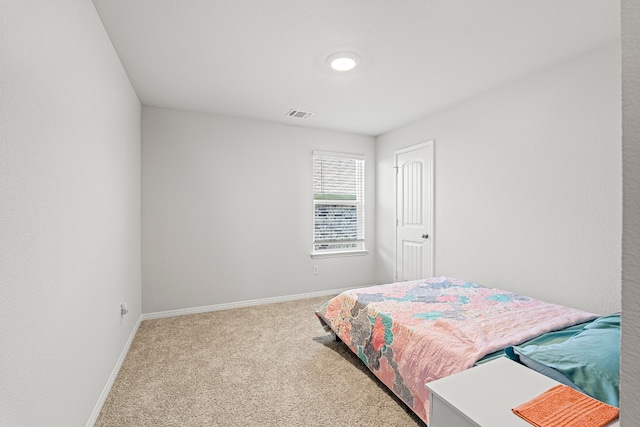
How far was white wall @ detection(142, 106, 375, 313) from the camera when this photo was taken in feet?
11.5

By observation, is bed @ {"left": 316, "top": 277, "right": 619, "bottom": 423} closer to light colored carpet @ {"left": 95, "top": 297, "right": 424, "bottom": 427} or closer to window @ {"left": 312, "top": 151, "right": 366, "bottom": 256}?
light colored carpet @ {"left": 95, "top": 297, "right": 424, "bottom": 427}

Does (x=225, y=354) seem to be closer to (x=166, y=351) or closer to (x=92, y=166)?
(x=166, y=351)

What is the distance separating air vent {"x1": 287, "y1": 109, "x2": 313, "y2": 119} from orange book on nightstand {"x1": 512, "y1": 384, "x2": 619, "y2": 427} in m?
3.35

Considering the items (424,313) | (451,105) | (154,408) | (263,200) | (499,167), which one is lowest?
(154,408)

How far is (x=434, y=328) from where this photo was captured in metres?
1.94

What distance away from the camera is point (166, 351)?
2656 mm

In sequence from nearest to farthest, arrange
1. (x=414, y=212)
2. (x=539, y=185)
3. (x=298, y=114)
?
(x=539, y=185)
(x=298, y=114)
(x=414, y=212)

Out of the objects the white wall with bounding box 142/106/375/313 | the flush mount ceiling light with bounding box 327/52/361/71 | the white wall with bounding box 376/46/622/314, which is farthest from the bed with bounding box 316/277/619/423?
the flush mount ceiling light with bounding box 327/52/361/71

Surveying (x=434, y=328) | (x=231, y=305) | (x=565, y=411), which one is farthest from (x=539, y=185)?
(x=231, y=305)

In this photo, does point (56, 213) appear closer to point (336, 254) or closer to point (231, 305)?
point (231, 305)

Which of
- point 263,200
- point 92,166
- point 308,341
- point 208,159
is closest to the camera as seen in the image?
point 92,166

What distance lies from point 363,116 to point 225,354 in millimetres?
3017

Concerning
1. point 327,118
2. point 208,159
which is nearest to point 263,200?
point 208,159

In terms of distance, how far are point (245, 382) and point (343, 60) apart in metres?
2.52
